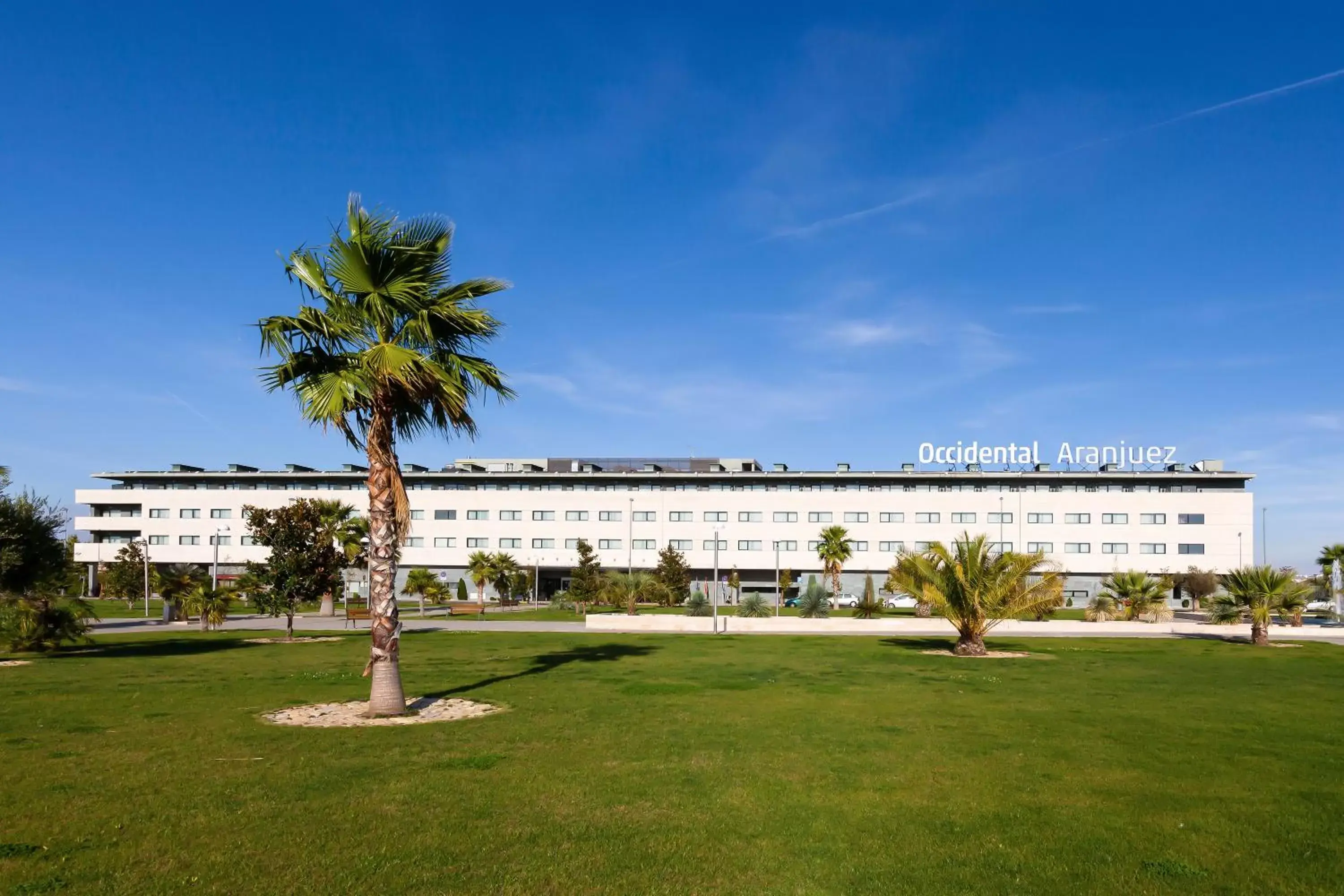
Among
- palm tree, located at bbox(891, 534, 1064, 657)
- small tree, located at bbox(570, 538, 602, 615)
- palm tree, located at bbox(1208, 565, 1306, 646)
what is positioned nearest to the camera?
palm tree, located at bbox(891, 534, 1064, 657)

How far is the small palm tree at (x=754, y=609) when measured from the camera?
2458 inches

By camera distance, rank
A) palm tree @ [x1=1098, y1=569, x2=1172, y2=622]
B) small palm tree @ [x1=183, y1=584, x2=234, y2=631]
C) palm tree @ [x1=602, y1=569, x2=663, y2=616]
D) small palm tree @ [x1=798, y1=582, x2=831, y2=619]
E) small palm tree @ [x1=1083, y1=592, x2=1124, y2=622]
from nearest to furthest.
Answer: small palm tree @ [x1=183, y1=584, x2=234, y2=631] → palm tree @ [x1=1098, y1=569, x2=1172, y2=622] → small palm tree @ [x1=1083, y1=592, x2=1124, y2=622] → small palm tree @ [x1=798, y1=582, x2=831, y2=619] → palm tree @ [x1=602, y1=569, x2=663, y2=616]

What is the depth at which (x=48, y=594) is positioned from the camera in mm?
32281

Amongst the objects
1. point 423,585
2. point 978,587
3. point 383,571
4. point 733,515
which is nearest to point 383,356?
point 383,571

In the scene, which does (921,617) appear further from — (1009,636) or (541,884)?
(541,884)

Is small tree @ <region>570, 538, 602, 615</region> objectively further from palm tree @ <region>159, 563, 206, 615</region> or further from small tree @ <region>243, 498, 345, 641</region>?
small tree @ <region>243, 498, 345, 641</region>

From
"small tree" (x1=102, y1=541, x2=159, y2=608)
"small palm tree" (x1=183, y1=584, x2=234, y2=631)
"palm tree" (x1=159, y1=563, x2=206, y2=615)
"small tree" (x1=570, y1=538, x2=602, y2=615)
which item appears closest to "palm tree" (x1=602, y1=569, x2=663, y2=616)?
"small tree" (x1=570, y1=538, x2=602, y2=615)

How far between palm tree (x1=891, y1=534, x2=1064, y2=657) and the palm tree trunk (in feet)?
68.5

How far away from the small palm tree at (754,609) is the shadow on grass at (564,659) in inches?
946

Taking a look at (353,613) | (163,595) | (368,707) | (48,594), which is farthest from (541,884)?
(163,595)

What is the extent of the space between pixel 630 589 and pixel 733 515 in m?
32.3

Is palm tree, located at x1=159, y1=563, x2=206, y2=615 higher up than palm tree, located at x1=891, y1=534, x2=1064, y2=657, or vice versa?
palm tree, located at x1=891, y1=534, x2=1064, y2=657

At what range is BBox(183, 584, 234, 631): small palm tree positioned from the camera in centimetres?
4391

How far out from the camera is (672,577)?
89625 mm
